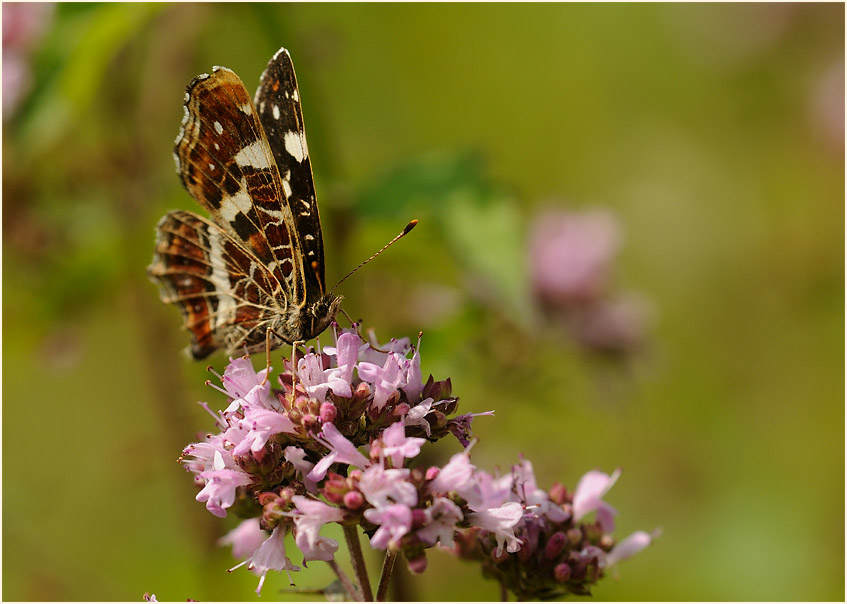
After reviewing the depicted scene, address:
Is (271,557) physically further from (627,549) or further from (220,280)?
(220,280)

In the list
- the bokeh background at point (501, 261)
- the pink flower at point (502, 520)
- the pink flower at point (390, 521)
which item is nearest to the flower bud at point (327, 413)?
the pink flower at point (390, 521)

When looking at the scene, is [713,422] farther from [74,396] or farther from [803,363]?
[74,396]

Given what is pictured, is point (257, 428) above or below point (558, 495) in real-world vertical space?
above

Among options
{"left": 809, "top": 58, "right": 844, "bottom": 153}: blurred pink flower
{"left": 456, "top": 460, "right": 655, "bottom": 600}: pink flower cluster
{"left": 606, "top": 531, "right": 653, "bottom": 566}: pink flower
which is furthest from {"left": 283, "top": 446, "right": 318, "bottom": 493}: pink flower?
{"left": 809, "top": 58, "right": 844, "bottom": 153}: blurred pink flower

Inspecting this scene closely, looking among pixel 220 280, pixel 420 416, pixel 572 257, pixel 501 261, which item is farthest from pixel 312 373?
pixel 572 257

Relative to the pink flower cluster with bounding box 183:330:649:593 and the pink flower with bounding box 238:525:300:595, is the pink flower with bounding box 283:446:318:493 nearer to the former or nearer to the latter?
the pink flower cluster with bounding box 183:330:649:593

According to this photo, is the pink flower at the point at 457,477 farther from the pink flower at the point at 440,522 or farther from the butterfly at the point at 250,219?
the butterfly at the point at 250,219

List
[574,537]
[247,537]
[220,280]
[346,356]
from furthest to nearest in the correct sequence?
[220,280], [247,537], [574,537], [346,356]

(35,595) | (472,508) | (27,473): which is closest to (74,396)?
(27,473)
